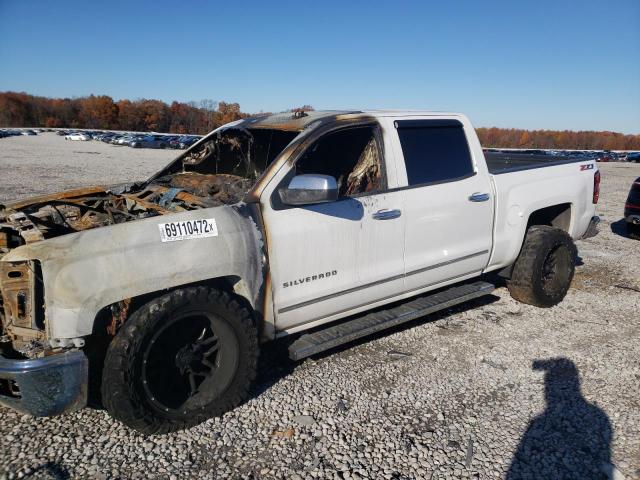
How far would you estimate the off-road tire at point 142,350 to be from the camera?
8.55 ft

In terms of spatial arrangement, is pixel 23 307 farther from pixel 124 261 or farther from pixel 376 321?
pixel 376 321

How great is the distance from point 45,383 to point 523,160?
5389 millimetres

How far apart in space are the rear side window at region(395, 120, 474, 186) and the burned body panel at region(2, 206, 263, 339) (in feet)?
5.05

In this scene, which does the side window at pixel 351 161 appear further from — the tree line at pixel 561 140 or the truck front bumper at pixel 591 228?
the tree line at pixel 561 140

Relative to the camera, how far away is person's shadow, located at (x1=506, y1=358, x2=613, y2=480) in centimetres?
261

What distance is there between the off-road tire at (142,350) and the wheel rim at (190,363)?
36 millimetres

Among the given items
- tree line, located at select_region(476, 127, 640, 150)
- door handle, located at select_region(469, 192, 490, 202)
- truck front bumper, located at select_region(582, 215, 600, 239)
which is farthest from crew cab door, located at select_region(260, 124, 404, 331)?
tree line, located at select_region(476, 127, 640, 150)

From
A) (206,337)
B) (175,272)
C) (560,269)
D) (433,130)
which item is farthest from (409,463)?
(560,269)

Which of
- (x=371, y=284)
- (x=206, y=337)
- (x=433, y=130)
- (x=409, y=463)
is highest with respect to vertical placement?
(x=433, y=130)

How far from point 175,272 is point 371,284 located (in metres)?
1.49

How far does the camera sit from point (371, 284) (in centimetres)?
359

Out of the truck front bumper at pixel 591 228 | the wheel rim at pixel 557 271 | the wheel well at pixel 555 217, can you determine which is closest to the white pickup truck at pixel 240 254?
the wheel rim at pixel 557 271

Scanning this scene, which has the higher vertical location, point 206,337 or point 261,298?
point 261,298

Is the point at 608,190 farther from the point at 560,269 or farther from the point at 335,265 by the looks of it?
the point at 335,265
